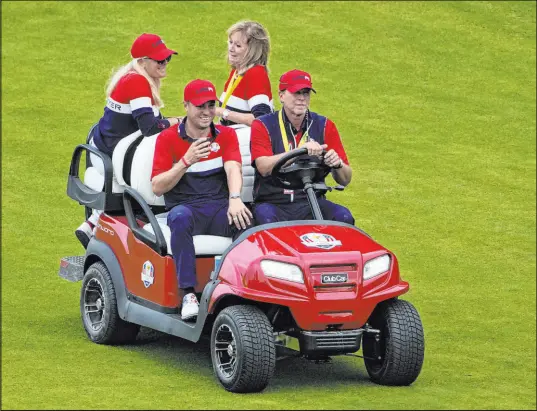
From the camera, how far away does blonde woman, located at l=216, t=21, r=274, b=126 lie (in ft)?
32.0

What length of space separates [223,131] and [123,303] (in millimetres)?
1247

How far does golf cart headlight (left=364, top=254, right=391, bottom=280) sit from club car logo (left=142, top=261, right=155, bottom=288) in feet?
4.74

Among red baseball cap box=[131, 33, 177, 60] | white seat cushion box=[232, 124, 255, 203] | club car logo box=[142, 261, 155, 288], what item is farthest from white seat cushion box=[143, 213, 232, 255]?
red baseball cap box=[131, 33, 177, 60]

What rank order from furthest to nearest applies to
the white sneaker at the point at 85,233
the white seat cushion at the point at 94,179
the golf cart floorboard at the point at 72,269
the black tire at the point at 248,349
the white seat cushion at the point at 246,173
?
the white sneaker at the point at 85,233, the golf cart floorboard at the point at 72,269, the white seat cushion at the point at 94,179, the white seat cushion at the point at 246,173, the black tire at the point at 248,349

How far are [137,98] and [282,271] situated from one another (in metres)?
2.18

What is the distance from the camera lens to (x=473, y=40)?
1789cm

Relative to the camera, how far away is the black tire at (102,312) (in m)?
8.91

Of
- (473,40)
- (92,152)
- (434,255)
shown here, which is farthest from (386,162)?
(92,152)

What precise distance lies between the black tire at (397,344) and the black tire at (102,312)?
177cm

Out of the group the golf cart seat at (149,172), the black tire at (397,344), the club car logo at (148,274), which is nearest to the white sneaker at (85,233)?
the golf cart seat at (149,172)

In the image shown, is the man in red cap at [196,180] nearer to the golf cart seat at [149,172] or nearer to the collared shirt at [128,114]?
the golf cart seat at [149,172]

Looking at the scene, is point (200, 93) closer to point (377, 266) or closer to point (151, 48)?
point (151, 48)

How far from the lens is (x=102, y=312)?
911cm

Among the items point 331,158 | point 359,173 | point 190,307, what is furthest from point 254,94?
point 359,173
